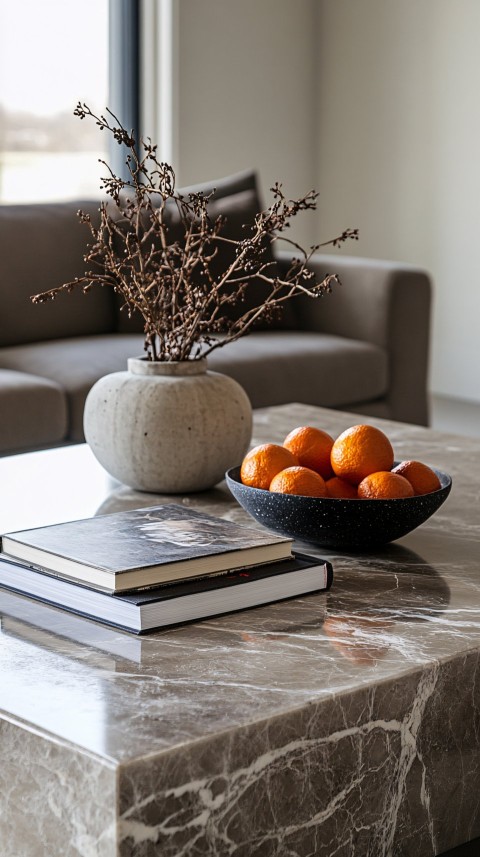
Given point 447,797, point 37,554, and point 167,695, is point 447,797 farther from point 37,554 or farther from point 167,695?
point 37,554

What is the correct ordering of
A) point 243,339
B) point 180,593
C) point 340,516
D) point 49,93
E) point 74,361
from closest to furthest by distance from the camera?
point 180,593, point 340,516, point 74,361, point 243,339, point 49,93

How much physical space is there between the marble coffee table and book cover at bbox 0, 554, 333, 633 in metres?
0.02

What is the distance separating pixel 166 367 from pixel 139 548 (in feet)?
1.53

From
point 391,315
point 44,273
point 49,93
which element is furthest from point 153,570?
point 49,93

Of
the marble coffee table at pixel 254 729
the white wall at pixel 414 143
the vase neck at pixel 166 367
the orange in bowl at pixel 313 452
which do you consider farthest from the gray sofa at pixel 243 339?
the marble coffee table at pixel 254 729

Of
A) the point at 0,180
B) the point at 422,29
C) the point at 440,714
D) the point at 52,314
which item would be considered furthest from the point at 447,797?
the point at 422,29

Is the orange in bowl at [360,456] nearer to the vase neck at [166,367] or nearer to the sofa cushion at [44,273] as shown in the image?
the vase neck at [166,367]

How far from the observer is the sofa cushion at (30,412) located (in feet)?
8.52

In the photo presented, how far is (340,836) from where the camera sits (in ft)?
3.08

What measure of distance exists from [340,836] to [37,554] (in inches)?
16.4

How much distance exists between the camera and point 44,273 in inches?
124

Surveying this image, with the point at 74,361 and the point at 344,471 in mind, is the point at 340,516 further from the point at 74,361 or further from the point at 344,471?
the point at 74,361

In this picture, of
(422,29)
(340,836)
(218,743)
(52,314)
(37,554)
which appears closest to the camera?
(218,743)

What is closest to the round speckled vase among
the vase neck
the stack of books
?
the vase neck
